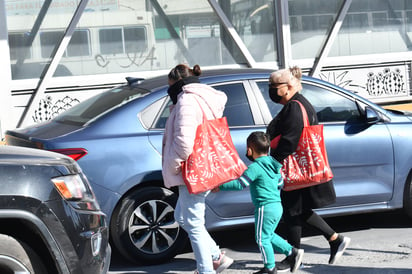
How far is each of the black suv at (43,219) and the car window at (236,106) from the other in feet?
7.39

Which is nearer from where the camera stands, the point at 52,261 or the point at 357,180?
the point at 52,261

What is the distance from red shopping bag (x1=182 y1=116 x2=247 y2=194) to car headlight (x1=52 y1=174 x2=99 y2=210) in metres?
0.95

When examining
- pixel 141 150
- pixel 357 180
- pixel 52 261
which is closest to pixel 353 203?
pixel 357 180

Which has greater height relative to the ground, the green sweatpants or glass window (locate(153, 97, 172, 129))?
glass window (locate(153, 97, 172, 129))

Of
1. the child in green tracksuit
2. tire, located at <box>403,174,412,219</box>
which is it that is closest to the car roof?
the child in green tracksuit

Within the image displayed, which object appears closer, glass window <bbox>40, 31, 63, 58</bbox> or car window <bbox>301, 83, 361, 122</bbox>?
car window <bbox>301, 83, 361, 122</bbox>

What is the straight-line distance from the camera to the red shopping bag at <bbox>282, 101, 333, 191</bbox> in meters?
5.46

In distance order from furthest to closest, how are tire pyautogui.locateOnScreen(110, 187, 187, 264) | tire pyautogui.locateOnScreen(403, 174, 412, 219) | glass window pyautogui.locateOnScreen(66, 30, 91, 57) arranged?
glass window pyautogui.locateOnScreen(66, 30, 91, 57), tire pyautogui.locateOnScreen(403, 174, 412, 219), tire pyautogui.locateOnScreen(110, 187, 187, 264)

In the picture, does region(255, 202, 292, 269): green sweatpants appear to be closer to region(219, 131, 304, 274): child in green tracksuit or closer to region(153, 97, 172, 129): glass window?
region(219, 131, 304, 274): child in green tracksuit

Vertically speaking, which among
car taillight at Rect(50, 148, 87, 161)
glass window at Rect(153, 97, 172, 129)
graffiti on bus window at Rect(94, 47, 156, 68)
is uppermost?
graffiti on bus window at Rect(94, 47, 156, 68)

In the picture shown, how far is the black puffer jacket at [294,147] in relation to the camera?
541 centimetres

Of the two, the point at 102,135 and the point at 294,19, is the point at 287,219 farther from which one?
the point at 294,19

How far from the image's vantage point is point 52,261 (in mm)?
3795

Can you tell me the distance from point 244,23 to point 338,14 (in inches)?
77.5
